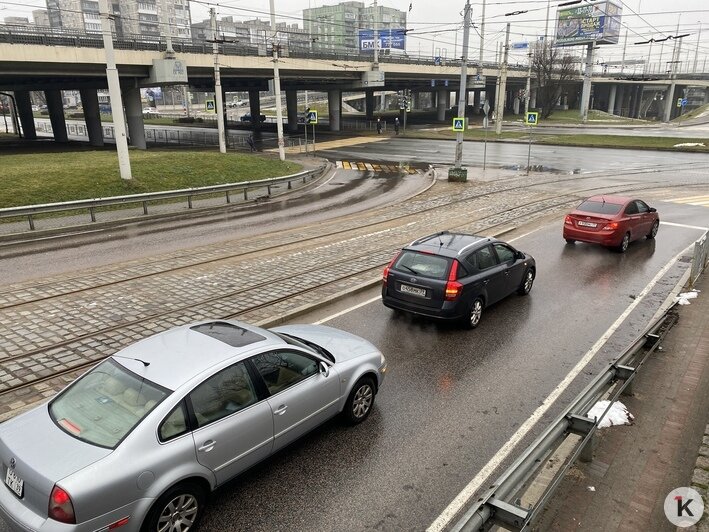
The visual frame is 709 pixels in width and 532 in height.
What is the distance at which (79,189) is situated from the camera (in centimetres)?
2005

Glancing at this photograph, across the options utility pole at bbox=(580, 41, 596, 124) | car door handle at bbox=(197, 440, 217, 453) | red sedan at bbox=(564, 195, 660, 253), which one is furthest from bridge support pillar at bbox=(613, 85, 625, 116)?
car door handle at bbox=(197, 440, 217, 453)

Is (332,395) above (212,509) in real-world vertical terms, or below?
above

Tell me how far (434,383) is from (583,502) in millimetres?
2783

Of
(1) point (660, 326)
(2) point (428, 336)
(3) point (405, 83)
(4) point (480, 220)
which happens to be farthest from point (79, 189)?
(3) point (405, 83)

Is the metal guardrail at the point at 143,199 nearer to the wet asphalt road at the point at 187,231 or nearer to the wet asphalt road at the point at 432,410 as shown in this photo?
the wet asphalt road at the point at 187,231

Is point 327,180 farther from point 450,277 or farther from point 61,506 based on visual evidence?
point 61,506

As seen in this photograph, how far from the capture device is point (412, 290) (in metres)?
9.22

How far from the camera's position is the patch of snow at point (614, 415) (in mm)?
6176

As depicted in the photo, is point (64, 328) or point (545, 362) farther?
point (64, 328)

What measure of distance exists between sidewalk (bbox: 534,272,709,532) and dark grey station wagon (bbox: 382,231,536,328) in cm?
280

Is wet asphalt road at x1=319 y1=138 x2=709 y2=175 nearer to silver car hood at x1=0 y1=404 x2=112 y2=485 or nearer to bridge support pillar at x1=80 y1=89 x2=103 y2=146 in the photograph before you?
bridge support pillar at x1=80 y1=89 x2=103 y2=146

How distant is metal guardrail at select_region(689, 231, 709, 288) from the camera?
11000mm

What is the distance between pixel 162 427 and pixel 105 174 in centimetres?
1991

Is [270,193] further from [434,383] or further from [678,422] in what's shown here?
[678,422]
